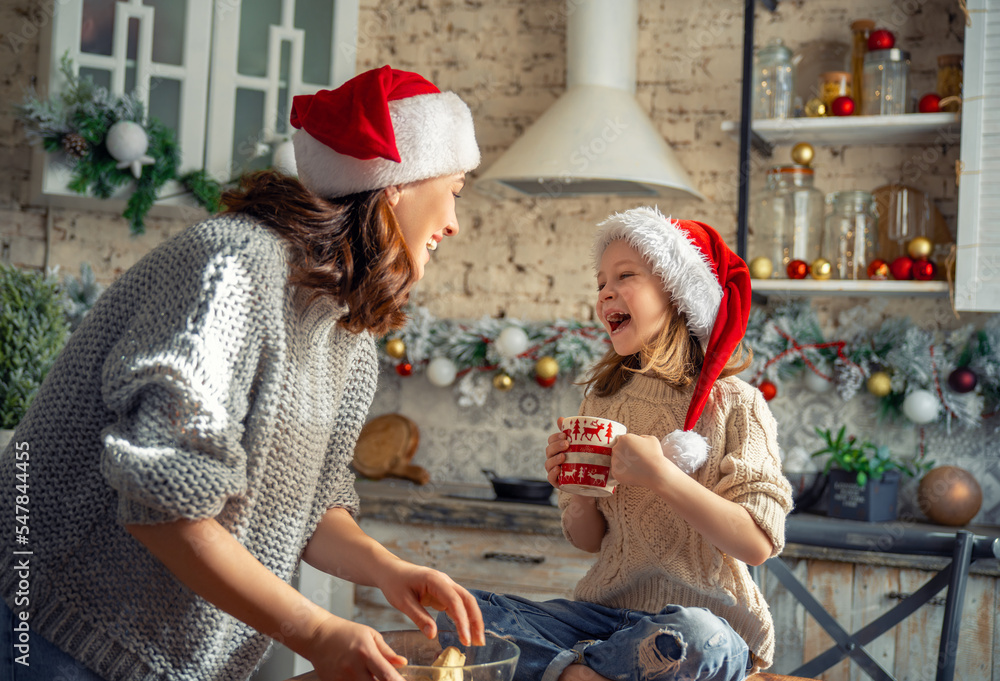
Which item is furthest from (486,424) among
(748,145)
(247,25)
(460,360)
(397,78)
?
(397,78)

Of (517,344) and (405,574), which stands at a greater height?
(517,344)

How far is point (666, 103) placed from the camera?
328cm

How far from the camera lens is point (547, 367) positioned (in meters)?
3.13

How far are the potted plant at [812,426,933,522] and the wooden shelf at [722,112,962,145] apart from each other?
1.01m

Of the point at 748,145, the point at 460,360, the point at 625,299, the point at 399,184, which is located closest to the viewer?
the point at 399,184

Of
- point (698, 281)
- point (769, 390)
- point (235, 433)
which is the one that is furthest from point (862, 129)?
point (235, 433)

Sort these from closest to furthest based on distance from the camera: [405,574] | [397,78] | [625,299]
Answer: [405,574]
[397,78]
[625,299]

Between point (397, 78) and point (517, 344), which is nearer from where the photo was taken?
point (397, 78)

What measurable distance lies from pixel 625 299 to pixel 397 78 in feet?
2.06

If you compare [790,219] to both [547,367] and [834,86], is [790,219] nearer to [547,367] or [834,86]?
[834,86]

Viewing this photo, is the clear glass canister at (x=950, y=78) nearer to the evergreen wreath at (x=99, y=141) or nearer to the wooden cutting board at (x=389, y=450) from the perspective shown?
the wooden cutting board at (x=389, y=450)

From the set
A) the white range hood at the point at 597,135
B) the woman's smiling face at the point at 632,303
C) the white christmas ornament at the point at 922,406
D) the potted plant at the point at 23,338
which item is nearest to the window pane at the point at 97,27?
the potted plant at the point at 23,338

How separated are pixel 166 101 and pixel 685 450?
8.06ft

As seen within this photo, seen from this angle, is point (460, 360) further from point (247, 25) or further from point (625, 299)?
point (625, 299)
